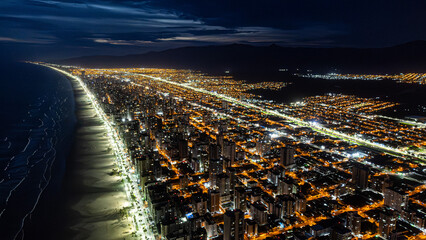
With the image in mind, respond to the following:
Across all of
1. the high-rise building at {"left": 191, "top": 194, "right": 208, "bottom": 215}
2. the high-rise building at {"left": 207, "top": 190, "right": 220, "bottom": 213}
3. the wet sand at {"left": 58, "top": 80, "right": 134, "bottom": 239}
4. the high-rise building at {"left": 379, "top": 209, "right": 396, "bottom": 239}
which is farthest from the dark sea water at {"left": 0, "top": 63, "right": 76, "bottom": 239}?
the high-rise building at {"left": 379, "top": 209, "right": 396, "bottom": 239}

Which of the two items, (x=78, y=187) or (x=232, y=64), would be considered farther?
(x=232, y=64)

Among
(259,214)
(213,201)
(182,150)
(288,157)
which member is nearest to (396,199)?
(288,157)

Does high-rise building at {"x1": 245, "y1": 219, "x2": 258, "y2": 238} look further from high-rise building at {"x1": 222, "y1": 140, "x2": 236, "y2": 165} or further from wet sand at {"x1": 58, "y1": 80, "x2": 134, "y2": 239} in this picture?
high-rise building at {"x1": 222, "y1": 140, "x2": 236, "y2": 165}

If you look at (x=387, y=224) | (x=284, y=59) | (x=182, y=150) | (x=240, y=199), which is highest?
(x=284, y=59)

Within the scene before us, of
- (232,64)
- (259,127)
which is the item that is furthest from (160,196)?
(232,64)

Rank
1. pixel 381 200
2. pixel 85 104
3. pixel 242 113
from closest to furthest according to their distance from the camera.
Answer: pixel 381 200 → pixel 242 113 → pixel 85 104

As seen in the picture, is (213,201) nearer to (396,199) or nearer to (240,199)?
(240,199)

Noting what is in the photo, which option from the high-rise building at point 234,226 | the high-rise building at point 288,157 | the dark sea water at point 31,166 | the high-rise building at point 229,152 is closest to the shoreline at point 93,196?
the dark sea water at point 31,166

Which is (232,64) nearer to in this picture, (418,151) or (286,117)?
(286,117)
